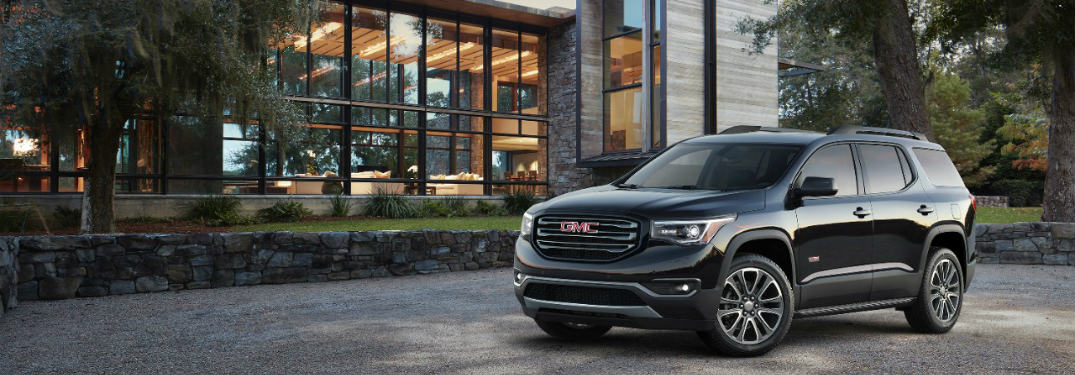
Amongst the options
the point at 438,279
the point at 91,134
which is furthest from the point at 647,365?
the point at 91,134

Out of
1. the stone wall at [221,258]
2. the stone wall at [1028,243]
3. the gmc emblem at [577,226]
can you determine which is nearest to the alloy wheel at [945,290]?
the gmc emblem at [577,226]

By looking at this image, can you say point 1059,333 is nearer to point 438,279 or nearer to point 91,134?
point 438,279

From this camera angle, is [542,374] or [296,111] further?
[296,111]

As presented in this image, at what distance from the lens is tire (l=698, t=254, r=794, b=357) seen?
6332 millimetres

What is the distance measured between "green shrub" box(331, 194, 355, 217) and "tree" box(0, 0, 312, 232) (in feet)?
23.6

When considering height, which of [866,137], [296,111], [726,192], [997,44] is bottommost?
[726,192]

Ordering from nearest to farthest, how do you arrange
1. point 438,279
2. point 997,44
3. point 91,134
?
point 438,279, point 91,134, point 997,44

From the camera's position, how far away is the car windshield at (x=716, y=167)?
7148 millimetres

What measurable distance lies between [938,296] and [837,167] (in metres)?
1.67

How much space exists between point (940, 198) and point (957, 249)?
63 cm

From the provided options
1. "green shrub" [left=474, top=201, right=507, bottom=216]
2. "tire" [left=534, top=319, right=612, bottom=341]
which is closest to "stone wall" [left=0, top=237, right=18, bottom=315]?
"tire" [left=534, top=319, right=612, bottom=341]

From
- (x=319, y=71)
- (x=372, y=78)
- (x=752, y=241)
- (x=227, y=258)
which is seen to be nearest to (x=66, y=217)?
(x=319, y=71)

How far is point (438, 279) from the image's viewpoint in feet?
43.1

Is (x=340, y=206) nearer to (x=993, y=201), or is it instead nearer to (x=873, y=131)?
(x=873, y=131)
